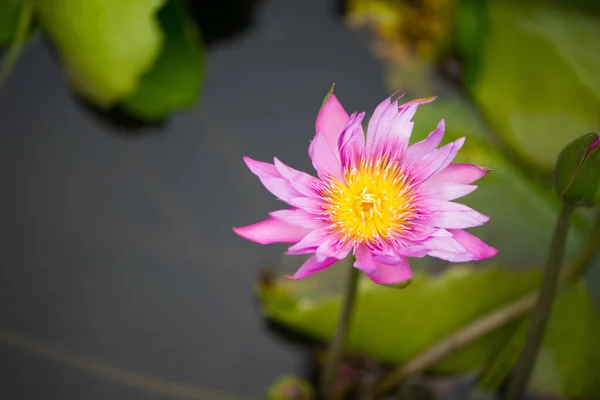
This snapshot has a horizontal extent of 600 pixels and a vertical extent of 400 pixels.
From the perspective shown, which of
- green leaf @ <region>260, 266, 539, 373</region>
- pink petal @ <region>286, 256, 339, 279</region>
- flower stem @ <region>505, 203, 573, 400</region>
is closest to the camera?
pink petal @ <region>286, 256, 339, 279</region>

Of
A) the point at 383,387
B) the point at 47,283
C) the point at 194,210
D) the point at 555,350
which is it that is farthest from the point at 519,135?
the point at 47,283

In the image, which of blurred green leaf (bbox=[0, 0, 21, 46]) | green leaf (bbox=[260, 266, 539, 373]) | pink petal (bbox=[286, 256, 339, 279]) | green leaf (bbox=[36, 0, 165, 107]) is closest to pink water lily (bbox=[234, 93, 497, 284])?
pink petal (bbox=[286, 256, 339, 279])

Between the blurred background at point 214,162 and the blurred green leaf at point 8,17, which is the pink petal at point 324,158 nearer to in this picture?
the blurred background at point 214,162

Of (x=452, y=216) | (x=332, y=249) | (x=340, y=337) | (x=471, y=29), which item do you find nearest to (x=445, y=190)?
(x=452, y=216)

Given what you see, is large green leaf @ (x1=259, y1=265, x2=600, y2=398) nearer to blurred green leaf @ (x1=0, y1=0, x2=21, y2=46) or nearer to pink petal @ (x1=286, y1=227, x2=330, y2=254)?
pink petal @ (x1=286, y1=227, x2=330, y2=254)

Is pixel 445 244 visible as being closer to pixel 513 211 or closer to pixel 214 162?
pixel 513 211

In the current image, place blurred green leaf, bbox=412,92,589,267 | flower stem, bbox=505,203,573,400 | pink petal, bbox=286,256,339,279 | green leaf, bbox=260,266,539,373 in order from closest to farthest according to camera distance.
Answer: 1. pink petal, bbox=286,256,339,279
2. flower stem, bbox=505,203,573,400
3. green leaf, bbox=260,266,539,373
4. blurred green leaf, bbox=412,92,589,267

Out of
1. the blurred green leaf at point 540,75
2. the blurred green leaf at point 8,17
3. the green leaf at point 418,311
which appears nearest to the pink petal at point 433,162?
the green leaf at point 418,311
